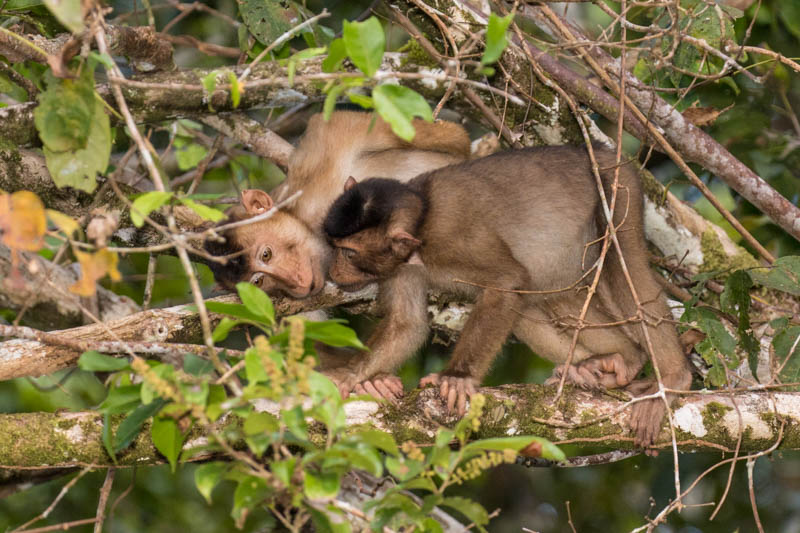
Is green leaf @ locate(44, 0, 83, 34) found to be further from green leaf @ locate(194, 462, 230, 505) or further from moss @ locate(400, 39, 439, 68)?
moss @ locate(400, 39, 439, 68)

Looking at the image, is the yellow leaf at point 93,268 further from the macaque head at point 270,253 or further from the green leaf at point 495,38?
the macaque head at point 270,253

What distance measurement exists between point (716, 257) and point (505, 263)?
2.00 m

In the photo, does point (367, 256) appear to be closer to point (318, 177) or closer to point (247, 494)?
point (318, 177)

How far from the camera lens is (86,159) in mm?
3127

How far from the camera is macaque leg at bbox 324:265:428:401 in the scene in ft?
16.1

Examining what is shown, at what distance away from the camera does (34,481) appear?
4.51 metres

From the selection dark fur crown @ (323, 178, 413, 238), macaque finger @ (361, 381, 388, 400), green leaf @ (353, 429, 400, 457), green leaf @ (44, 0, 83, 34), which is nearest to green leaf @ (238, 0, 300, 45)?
dark fur crown @ (323, 178, 413, 238)

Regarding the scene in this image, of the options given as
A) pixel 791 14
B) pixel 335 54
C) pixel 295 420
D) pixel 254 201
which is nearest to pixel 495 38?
pixel 335 54

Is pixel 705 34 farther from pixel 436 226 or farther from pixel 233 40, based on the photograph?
pixel 233 40

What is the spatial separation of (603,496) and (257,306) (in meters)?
4.58

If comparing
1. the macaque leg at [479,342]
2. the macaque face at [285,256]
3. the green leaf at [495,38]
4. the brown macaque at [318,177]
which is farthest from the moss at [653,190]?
the green leaf at [495,38]

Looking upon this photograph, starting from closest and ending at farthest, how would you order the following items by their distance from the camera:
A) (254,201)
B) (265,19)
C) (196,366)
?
(196,366)
(254,201)
(265,19)

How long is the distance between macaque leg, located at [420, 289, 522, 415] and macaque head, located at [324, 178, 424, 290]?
49cm

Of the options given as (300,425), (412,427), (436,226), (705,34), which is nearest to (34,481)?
(412,427)
